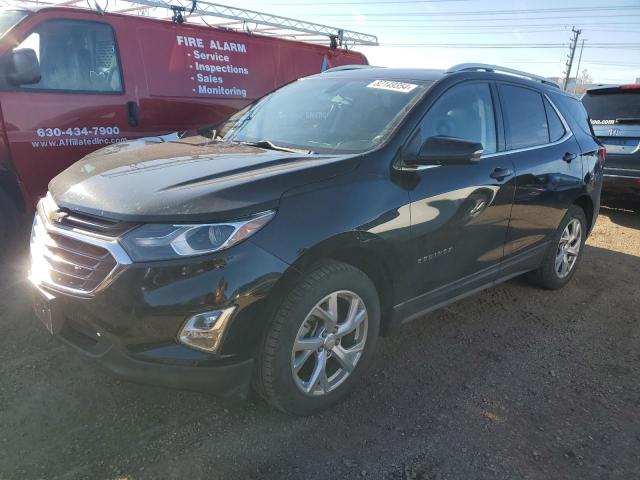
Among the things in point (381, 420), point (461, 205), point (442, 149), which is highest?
point (442, 149)

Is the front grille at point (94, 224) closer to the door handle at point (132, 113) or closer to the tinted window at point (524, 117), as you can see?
the door handle at point (132, 113)

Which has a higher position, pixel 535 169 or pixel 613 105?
pixel 613 105

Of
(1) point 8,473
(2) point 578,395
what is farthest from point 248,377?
(2) point 578,395

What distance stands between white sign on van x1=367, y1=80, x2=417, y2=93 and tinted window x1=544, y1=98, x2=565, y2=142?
1.54 meters

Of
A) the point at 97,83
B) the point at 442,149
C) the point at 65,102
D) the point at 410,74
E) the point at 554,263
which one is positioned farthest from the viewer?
the point at 97,83

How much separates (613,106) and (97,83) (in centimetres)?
662

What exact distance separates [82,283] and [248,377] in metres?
0.84

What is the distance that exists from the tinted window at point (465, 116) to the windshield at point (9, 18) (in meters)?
3.39

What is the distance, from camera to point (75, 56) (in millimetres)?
4516

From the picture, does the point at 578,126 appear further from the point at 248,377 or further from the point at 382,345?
the point at 248,377

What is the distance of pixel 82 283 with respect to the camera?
2281 mm

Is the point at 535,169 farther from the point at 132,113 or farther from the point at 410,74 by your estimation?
the point at 132,113

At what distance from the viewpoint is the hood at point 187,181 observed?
7.27ft

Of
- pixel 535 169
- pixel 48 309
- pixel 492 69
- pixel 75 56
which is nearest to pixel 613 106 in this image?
pixel 535 169
